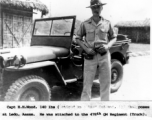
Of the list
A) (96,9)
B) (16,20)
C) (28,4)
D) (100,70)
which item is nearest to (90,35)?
(96,9)

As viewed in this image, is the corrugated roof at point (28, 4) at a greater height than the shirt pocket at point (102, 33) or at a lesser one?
greater

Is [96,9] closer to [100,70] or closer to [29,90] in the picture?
[100,70]

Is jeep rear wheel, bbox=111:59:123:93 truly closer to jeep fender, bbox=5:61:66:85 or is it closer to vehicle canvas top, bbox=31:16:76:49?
vehicle canvas top, bbox=31:16:76:49

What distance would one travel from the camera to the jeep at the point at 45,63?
2.51 metres

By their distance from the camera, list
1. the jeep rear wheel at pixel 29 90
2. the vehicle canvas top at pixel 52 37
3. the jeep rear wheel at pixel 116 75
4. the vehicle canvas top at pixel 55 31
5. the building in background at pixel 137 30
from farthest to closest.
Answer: the building in background at pixel 137 30, the jeep rear wheel at pixel 116 75, the vehicle canvas top at pixel 55 31, the vehicle canvas top at pixel 52 37, the jeep rear wheel at pixel 29 90

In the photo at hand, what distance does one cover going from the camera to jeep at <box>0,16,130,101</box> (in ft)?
8.23

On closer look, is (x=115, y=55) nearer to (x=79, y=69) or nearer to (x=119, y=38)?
(x=119, y=38)

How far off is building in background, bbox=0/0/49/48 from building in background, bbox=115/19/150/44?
38.6 feet

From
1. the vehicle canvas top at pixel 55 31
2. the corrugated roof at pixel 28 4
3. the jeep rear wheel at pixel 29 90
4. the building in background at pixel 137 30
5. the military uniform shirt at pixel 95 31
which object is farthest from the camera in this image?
the building in background at pixel 137 30

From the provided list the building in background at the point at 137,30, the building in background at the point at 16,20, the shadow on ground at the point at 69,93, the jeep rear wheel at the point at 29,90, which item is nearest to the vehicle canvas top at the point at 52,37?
the jeep rear wheel at the point at 29,90

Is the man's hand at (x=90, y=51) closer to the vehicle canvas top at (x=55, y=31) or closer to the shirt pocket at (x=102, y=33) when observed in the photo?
the shirt pocket at (x=102, y=33)

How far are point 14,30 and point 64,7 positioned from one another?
5.06m

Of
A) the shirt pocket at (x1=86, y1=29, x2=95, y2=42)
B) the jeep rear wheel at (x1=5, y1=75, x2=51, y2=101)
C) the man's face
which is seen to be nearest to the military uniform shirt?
the shirt pocket at (x1=86, y1=29, x2=95, y2=42)

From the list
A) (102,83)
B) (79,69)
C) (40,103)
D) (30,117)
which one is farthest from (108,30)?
(30,117)
